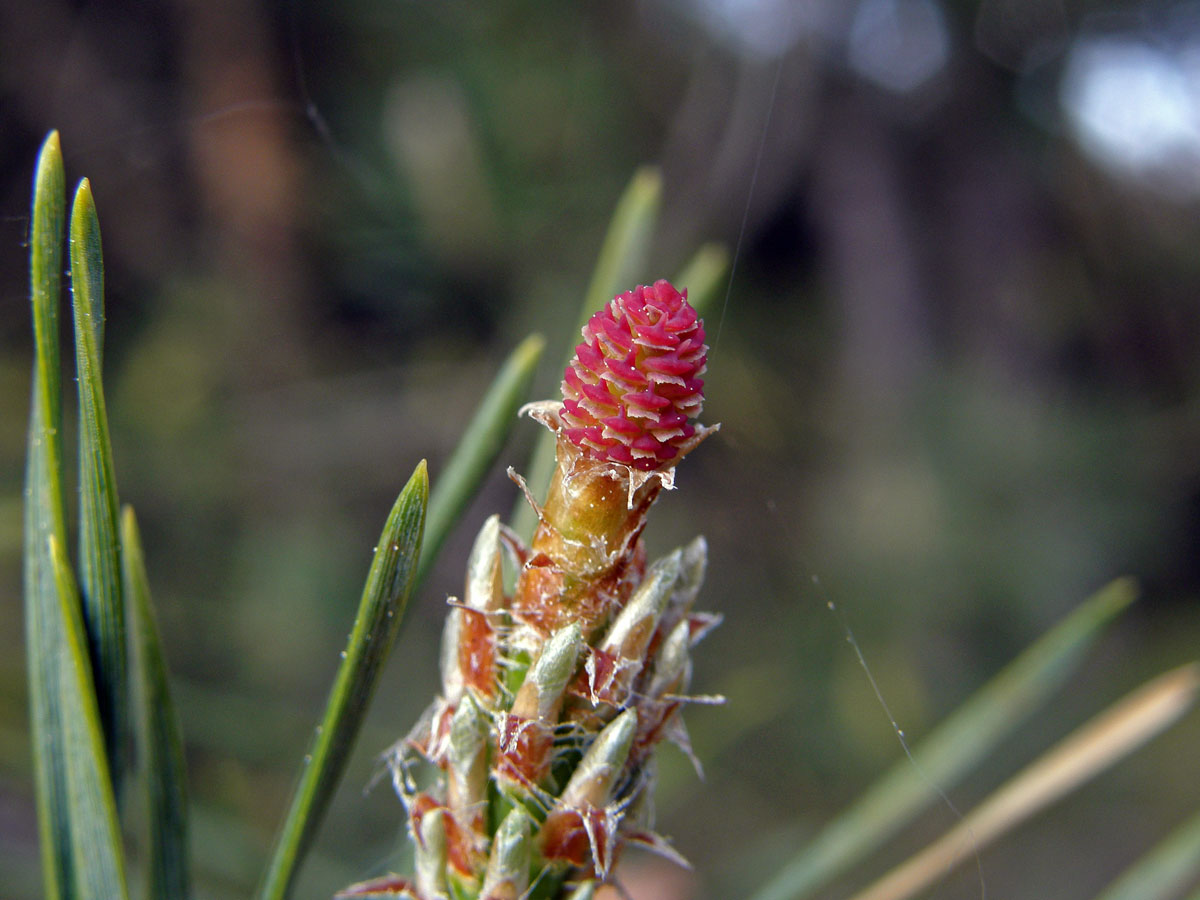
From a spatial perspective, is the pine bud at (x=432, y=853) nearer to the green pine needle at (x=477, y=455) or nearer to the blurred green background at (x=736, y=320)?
the green pine needle at (x=477, y=455)

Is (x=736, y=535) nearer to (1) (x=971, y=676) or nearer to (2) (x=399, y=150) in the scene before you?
(1) (x=971, y=676)

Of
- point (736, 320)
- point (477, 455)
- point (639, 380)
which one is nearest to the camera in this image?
point (639, 380)

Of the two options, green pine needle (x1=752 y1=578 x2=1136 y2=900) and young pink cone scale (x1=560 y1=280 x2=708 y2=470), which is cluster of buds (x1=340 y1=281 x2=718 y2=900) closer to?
young pink cone scale (x1=560 y1=280 x2=708 y2=470)

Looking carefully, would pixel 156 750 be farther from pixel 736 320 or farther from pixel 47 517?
pixel 736 320

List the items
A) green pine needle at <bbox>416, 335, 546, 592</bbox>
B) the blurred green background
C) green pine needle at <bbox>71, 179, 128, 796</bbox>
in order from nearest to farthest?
green pine needle at <bbox>71, 179, 128, 796</bbox>, green pine needle at <bbox>416, 335, 546, 592</bbox>, the blurred green background

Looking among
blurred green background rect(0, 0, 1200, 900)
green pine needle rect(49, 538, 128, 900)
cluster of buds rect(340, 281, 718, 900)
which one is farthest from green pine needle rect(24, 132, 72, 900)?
blurred green background rect(0, 0, 1200, 900)

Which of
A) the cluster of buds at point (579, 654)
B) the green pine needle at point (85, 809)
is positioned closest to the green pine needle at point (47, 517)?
the green pine needle at point (85, 809)

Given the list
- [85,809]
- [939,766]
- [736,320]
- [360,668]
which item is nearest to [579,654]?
[360,668]
